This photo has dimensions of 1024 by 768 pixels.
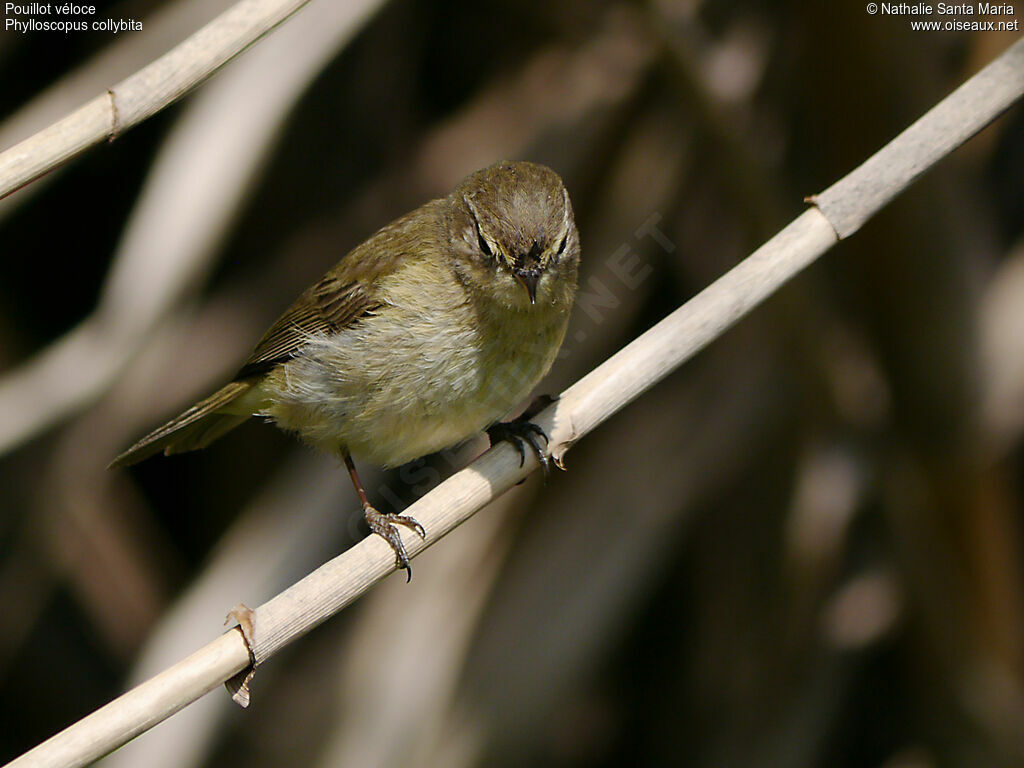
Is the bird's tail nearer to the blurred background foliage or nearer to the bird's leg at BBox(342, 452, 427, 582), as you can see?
the blurred background foliage

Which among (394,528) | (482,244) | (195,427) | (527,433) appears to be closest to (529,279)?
(482,244)

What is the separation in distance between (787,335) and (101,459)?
2.27 meters

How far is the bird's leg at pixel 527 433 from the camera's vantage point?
2.21 m

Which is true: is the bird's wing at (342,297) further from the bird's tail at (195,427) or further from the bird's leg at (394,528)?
the bird's leg at (394,528)

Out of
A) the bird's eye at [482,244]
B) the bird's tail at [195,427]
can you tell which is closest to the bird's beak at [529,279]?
the bird's eye at [482,244]

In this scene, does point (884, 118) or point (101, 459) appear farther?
point (101, 459)

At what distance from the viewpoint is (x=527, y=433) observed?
2.27 metres

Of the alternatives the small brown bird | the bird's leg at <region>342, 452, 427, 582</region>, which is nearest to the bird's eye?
the small brown bird

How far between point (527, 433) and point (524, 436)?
12 mm

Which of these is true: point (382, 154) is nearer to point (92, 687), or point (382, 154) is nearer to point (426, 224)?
point (426, 224)

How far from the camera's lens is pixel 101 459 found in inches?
122

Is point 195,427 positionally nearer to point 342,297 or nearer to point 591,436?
point 342,297

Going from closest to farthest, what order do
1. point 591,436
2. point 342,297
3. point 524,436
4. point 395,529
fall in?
point 395,529
point 524,436
point 342,297
point 591,436

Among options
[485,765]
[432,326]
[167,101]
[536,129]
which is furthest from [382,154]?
[485,765]
